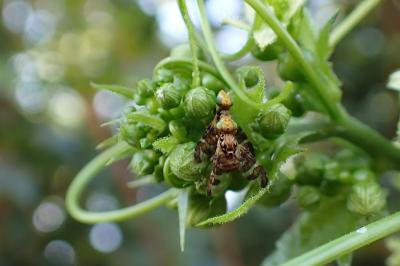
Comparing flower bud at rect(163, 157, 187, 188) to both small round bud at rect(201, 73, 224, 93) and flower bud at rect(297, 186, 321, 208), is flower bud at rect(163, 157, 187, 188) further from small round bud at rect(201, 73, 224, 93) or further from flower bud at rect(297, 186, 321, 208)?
flower bud at rect(297, 186, 321, 208)

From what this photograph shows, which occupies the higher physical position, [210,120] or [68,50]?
[68,50]

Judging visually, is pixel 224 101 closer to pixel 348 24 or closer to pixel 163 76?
pixel 163 76

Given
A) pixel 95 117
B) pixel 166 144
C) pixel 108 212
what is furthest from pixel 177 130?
pixel 95 117

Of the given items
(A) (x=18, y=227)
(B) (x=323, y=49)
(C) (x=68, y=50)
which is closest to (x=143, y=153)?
(B) (x=323, y=49)

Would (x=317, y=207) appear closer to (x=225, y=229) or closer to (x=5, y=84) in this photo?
(x=225, y=229)

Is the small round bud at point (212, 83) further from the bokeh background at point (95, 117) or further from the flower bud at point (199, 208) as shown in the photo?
the bokeh background at point (95, 117)
